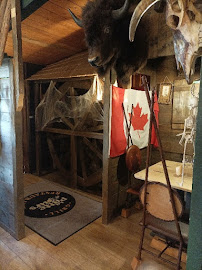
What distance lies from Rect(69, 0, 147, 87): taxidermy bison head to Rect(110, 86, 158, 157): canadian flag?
0.60 meters

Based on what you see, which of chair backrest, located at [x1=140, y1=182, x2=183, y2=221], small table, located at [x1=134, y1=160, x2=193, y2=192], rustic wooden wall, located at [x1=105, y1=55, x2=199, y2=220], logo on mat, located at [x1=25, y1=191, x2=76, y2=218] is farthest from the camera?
rustic wooden wall, located at [x1=105, y1=55, x2=199, y2=220]

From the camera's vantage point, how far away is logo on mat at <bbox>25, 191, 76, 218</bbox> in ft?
12.2

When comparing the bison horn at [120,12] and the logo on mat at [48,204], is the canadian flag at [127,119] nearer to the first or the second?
the bison horn at [120,12]

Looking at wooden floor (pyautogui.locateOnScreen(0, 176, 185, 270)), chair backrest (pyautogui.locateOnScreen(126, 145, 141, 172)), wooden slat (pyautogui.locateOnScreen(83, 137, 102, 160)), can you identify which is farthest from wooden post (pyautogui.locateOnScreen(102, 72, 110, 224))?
wooden slat (pyautogui.locateOnScreen(83, 137, 102, 160))

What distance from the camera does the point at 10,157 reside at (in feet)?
9.50

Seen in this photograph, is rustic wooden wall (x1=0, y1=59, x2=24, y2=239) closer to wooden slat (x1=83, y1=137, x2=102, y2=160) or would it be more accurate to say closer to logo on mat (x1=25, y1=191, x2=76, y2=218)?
logo on mat (x1=25, y1=191, x2=76, y2=218)

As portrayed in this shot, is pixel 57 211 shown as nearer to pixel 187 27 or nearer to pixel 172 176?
pixel 172 176

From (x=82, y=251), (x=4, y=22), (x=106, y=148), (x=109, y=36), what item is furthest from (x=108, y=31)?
(x=82, y=251)

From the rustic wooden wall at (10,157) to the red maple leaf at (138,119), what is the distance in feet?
6.28

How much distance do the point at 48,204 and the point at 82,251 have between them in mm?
1565

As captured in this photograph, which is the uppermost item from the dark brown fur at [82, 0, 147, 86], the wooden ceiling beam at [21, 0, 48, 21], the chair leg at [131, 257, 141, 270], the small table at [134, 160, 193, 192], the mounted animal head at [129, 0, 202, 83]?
the wooden ceiling beam at [21, 0, 48, 21]

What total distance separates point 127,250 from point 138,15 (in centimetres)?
279

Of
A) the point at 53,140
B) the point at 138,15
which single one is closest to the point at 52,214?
the point at 53,140

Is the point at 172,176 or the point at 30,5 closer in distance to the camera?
the point at 30,5
